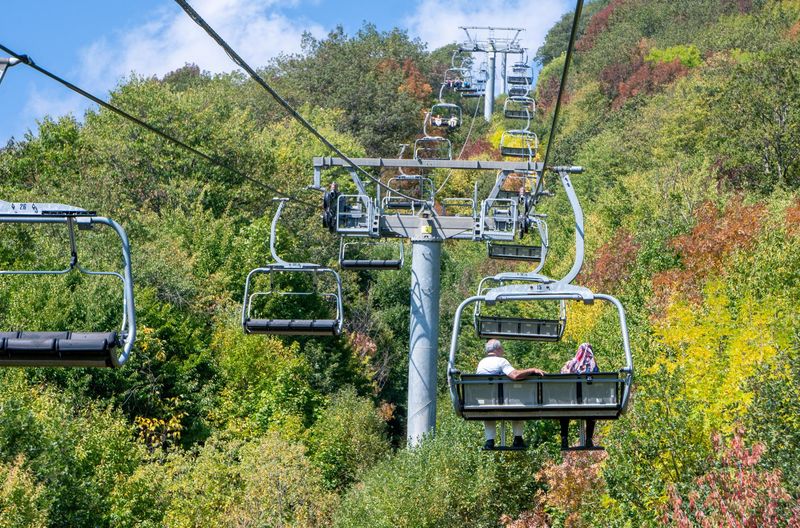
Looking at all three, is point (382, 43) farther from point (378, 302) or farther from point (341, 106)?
point (378, 302)

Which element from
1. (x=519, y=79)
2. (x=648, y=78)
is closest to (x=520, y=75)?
(x=519, y=79)

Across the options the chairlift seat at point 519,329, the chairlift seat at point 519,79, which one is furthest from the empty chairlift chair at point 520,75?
the chairlift seat at point 519,329

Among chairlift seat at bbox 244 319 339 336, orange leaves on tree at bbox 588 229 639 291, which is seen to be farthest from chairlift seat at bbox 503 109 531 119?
chairlift seat at bbox 244 319 339 336

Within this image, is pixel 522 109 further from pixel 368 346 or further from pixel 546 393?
pixel 546 393

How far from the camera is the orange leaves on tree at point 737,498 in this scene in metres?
18.2

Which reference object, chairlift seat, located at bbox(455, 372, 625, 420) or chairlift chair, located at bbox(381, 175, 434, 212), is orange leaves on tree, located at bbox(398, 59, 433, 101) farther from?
chairlift seat, located at bbox(455, 372, 625, 420)

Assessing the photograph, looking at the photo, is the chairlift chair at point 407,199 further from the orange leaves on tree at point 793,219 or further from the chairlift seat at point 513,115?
the chairlift seat at point 513,115

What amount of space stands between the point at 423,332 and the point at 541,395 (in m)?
15.6

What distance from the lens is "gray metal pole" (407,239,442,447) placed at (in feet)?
90.4

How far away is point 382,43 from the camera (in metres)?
88.3

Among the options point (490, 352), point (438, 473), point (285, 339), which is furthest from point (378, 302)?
point (490, 352)

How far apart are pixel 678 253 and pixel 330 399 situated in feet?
41.5

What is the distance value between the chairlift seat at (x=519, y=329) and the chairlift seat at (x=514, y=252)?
5813 mm

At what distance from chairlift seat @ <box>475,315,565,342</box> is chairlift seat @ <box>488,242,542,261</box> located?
5.81 m
